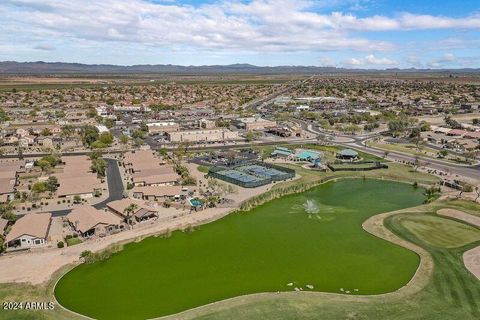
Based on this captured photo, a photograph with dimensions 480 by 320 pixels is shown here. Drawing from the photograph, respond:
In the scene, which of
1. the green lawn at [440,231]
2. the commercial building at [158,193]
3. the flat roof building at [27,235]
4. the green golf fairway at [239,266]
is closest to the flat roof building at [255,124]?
the commercial building at [158,193]

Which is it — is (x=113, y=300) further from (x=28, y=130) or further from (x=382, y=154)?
(x=28, y=130)

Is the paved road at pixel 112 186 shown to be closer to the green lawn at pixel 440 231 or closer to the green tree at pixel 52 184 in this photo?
the green tree at pixel 52 184

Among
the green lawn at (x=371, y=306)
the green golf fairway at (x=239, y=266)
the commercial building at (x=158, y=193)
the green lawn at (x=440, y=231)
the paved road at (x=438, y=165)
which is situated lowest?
the green golf fairway at (x=239, y=266)

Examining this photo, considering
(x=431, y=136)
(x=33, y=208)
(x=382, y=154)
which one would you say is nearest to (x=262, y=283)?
(x=33, y=208)

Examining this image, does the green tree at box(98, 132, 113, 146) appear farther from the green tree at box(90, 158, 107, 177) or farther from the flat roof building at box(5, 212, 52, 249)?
the flat roof building at box(5, 212, 52, 249)

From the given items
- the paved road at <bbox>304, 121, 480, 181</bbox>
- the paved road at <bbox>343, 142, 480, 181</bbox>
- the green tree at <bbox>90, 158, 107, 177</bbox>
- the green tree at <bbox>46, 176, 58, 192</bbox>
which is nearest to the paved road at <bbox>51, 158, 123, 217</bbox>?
the green tree at <bbox>90, 158, 107, 177</bbox>

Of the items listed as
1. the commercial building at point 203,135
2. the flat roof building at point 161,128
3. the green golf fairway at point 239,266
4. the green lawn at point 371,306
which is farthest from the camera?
the flat roof building at point 161,128

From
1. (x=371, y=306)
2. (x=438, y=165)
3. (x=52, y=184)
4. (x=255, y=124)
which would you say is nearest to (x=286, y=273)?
(x=371, y=306)
